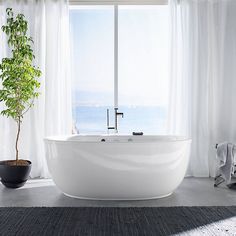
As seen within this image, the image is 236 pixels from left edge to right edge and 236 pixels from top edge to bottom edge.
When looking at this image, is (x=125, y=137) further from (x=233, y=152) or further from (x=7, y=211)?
(x=7, y=211)

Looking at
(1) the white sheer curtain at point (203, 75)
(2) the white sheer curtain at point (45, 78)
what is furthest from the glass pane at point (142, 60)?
(2) the white sheer curtain at point (45, 78)

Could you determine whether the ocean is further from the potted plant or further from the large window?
the potted plant

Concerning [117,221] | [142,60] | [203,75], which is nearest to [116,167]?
[117,221]

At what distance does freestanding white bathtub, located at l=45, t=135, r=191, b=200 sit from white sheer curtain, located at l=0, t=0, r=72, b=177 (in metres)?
1.27

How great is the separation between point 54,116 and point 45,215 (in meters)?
2.06

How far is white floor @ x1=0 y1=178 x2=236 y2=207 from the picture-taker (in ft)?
Result: 14.0

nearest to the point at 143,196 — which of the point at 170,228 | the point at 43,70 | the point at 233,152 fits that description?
the point at 170,228

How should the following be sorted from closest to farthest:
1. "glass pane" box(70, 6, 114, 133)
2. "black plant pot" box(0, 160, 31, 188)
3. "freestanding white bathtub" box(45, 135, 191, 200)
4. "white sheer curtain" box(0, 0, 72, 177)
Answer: "freestanding white bathtub" box(45, 135, 191, 200)
"black plant pot" box(0, 160, 31, 188)
"white sheer curtain" box(0, 0, 72, 177)
"glass pane" box(70, 6, 114, 133)

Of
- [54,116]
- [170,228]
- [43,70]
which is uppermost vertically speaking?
[43,70]

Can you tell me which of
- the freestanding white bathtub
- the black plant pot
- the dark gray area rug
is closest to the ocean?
the black plant pot

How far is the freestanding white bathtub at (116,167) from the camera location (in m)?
4.21

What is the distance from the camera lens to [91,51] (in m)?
8.25

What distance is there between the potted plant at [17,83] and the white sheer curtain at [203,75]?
1.96m

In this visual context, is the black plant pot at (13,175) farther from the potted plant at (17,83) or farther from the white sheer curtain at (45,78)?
the white sheer curtain at (45,78)
